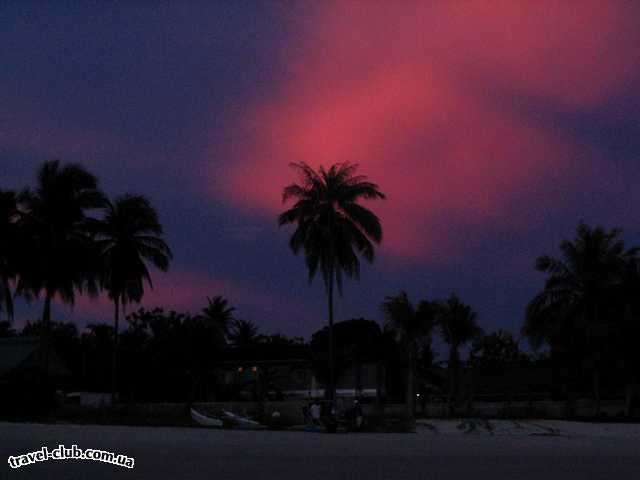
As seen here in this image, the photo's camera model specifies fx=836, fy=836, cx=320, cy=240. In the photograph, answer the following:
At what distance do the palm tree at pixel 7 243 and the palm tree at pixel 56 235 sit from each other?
1.93 feet

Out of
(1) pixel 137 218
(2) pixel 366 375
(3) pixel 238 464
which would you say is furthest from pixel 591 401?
(3) pixel 238 464

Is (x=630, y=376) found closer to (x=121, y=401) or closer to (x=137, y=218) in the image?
(x=137, y=218)

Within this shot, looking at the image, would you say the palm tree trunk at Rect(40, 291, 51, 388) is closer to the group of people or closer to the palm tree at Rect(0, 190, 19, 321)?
the palm tree at Rect(0, 190, 19, 321)

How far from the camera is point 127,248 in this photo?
2224 inches

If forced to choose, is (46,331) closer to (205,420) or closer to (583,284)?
(205,420)

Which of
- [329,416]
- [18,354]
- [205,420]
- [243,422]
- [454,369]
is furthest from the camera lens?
[454,369]

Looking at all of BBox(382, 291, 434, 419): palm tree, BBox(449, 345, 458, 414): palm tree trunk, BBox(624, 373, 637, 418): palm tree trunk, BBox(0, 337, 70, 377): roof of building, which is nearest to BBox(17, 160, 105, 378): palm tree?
BBox(0, 337, 70, 377): roof of building

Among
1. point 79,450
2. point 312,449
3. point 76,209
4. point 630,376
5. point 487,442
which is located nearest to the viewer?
point 79,450

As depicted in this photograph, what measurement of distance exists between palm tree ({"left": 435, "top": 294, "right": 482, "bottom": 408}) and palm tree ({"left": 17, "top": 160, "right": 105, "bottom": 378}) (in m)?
27.0

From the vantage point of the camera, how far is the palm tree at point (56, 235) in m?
50.1

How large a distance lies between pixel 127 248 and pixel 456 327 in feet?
82.9

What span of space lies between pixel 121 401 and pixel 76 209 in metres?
19.2

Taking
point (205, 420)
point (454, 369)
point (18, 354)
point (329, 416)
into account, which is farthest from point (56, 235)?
point (454, 369)

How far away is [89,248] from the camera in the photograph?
51812 mm
